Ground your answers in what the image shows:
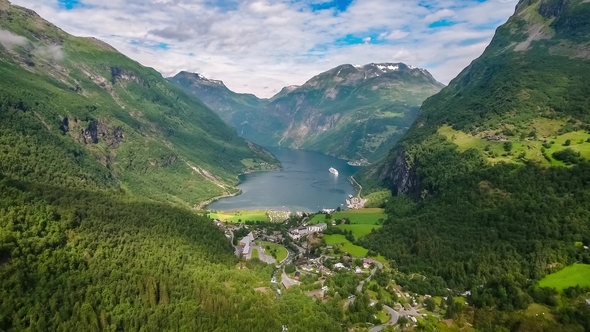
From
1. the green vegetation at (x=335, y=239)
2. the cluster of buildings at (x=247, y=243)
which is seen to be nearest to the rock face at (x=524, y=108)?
the green vegetation at (x=335, y=239)

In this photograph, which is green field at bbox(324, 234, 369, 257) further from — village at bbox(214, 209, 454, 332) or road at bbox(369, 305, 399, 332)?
road at bbox(369, 305, 399, 332)

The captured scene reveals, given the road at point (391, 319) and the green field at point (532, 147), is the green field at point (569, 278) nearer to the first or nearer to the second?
the road at point (391, 319)

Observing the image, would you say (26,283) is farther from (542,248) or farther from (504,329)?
(542,248)

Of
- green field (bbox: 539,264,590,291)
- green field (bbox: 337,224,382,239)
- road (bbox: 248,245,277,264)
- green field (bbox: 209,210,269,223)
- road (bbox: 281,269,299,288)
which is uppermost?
→ green field (bbox: 539,264,590,291)

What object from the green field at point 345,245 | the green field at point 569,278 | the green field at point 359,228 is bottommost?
the green field at point 345,245

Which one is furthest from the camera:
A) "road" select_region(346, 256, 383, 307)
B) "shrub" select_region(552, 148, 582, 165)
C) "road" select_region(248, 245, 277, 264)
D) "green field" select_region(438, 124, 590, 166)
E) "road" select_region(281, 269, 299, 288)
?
"green field" select_region(438, 124, 590, 166)

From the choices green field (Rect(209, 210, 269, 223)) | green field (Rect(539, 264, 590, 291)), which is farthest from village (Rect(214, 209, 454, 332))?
green field (Rect(539, 264, 590, 291))

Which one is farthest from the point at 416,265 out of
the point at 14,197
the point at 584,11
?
the point at 584,11
